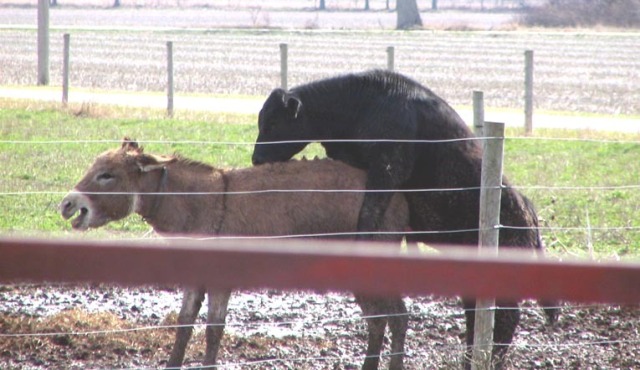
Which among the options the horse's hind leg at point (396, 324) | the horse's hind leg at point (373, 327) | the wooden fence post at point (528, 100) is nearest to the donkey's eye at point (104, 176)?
the horse's hind leg at point (373, 327)

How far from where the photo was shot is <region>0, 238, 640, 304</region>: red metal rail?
85.2 inches

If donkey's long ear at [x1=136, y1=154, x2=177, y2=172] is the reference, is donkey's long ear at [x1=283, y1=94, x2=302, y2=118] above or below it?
above

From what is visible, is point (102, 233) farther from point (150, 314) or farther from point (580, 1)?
point (580, 1)

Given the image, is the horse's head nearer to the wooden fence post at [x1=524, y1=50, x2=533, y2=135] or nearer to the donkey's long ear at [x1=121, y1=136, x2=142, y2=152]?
the donkey's long ear at [x1=121, y1=136, x2=142, y2=152]

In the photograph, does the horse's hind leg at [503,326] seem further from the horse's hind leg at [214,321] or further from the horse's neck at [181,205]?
the horse's neck at [181,205]

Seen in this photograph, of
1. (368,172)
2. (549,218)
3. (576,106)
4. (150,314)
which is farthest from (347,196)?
(576,106)

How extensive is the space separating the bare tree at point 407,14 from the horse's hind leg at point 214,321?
158 feet

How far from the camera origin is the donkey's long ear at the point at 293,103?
266 inches

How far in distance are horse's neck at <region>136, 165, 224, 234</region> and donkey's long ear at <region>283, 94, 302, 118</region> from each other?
714mm

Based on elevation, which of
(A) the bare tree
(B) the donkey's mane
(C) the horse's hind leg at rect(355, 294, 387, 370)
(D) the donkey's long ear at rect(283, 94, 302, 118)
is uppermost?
(A) the bare tree

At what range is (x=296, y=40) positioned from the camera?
4178 cm

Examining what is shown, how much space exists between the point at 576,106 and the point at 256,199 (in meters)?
16.8

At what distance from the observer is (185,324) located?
611cm

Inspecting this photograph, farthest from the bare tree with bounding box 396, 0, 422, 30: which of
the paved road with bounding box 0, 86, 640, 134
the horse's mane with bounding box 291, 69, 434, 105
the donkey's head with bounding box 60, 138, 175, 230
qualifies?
the donkey's head with bounding box 60, 138, 175, 230
